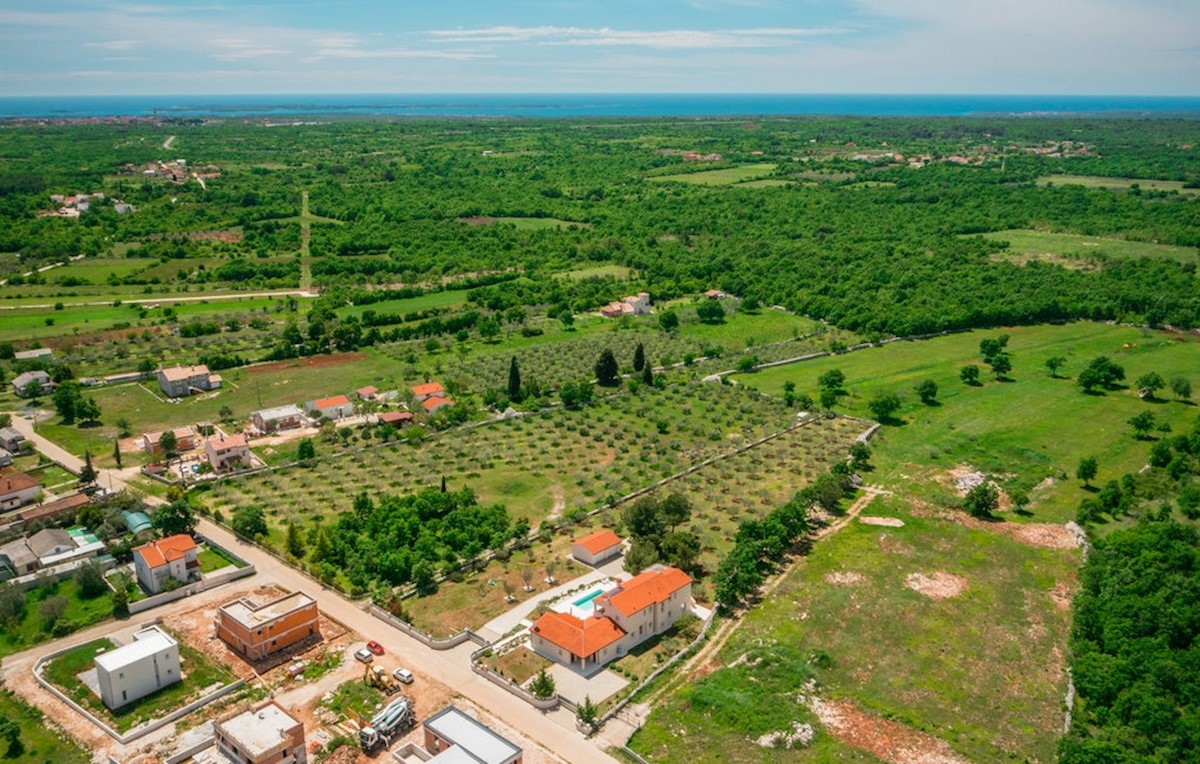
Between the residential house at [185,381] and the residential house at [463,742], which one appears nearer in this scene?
the residential house at [463,742]

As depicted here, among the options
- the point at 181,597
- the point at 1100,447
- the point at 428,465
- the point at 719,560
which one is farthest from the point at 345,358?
the point at 1100,447

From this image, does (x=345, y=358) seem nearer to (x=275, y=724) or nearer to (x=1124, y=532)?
(x=275, y=724)

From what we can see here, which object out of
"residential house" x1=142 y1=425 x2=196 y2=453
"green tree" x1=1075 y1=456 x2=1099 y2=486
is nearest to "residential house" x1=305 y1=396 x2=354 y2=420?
"residential house" x1=142 y1=425 x2=196 y2=453

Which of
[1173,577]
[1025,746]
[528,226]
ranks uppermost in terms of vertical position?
[528,226]

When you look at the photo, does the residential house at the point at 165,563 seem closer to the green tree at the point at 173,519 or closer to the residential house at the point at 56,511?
the green tree at the point at 173,519

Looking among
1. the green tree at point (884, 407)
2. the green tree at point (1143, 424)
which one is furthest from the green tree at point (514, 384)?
the green tree at point (1143, 424)

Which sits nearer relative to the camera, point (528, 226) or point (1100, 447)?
point (1100, 447)
